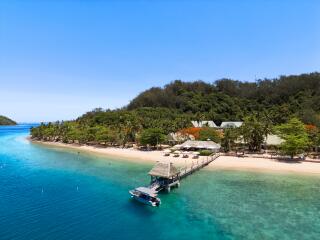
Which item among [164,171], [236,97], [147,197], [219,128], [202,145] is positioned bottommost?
[147,197]

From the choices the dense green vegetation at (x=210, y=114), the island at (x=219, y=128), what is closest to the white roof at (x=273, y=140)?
the island at (x=219, y=128)

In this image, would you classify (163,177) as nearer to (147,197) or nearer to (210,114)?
(147,197)

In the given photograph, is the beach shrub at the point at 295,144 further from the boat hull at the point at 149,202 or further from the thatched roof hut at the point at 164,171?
the boat hull at the point at 149,202

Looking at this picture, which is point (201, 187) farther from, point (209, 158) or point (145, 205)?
point (209, 158)

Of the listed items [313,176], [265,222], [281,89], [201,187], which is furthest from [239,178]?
[281,89]

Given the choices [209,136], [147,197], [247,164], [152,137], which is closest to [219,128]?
[209,136]

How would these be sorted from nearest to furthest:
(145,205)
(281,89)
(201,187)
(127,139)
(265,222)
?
(265,222), (145,205), (201,187), (127,139), (281,89)
